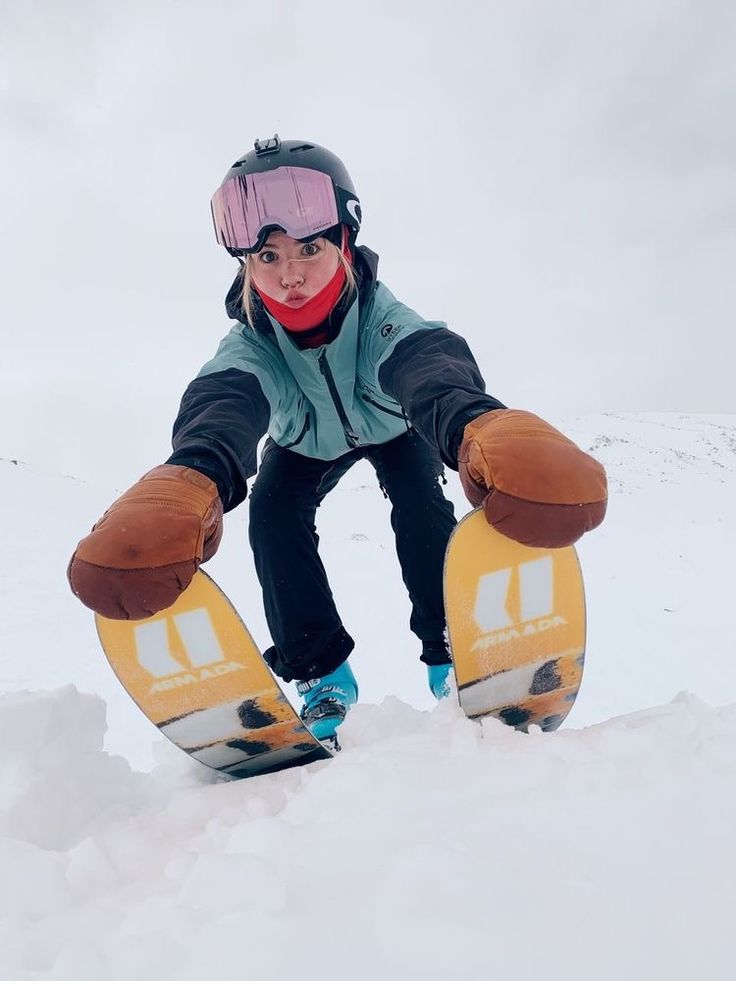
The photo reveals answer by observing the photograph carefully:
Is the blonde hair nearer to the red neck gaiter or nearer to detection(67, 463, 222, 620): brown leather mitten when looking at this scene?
the red neck gaiter

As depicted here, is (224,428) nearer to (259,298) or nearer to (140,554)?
(140,554)

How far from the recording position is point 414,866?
0.75m

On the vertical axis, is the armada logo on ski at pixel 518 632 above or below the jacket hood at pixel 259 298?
below

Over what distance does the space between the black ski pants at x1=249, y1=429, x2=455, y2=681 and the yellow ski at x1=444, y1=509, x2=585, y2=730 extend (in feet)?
2.49

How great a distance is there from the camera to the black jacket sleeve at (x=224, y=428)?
5.04 feet

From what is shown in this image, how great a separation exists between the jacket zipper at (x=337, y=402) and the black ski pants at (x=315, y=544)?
166 millimetres

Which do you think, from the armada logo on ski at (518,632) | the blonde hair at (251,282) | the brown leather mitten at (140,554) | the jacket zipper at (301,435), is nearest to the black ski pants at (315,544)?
the jacket zipper at (301,435)

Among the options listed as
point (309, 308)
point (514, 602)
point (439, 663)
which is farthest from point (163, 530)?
point (439, 663)

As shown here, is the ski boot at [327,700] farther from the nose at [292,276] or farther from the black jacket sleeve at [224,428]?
the nose at [292,276]

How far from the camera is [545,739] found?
3.69 ft

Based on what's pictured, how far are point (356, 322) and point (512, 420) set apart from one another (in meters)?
0.90

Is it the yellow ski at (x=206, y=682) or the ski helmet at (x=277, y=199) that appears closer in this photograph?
the yellow ski at (x=206, y=682)

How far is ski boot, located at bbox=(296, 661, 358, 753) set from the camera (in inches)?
77.9

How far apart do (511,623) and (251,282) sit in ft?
4.57
